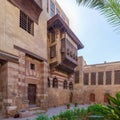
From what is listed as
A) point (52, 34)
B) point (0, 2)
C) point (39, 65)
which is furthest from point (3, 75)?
point (52, 34)

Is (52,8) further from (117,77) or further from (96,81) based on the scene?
(117,77)

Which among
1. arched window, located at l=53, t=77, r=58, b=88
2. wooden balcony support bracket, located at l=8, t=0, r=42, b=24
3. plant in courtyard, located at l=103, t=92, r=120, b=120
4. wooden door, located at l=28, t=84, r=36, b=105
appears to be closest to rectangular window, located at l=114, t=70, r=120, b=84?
arched window, located at l=53, t=77, r=58, b=88

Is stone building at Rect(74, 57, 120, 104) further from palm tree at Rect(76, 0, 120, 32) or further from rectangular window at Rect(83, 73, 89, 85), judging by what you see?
palm tree at Rect(76, 0, 120, 32)

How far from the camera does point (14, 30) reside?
13.9 metres

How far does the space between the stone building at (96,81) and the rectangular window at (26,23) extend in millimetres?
15912

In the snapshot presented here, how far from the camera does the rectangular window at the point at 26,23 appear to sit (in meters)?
15.3

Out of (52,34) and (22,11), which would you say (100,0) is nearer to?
(22,11)

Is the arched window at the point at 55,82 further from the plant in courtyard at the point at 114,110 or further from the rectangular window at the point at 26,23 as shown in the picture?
the plant in courtyard at the point at 114,110

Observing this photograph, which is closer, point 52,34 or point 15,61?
point 15,61

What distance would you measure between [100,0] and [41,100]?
13759 mm

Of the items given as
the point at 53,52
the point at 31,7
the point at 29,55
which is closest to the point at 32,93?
the point at 29,55

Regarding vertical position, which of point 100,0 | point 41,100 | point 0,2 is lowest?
point 41,100

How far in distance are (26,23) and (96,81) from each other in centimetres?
1798

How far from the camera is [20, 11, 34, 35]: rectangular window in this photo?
50.2 ft
